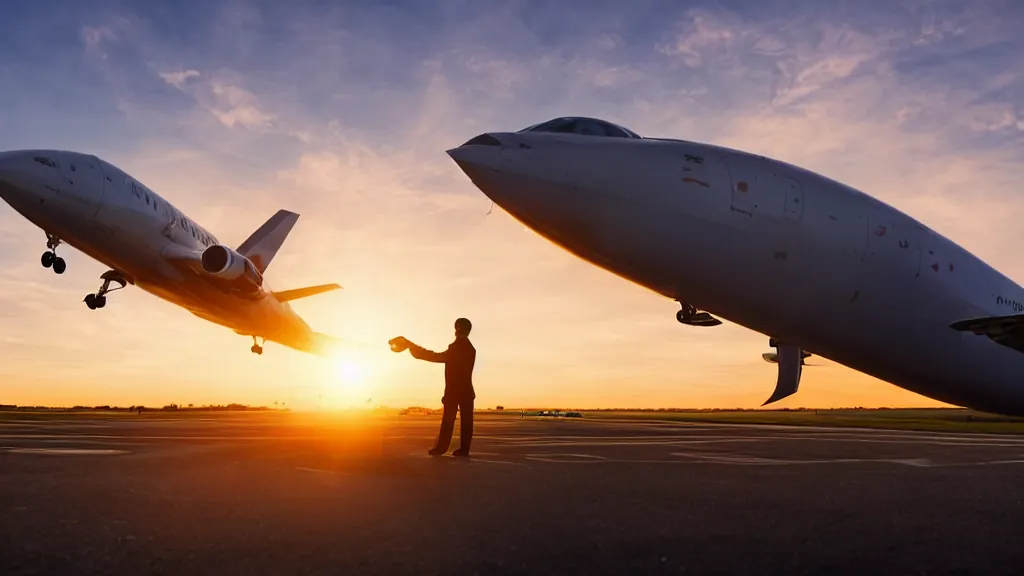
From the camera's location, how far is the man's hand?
382 inches

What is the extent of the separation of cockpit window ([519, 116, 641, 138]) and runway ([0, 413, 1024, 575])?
4.49m

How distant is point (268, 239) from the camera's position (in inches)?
2074

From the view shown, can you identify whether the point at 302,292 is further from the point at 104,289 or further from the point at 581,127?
the point at 581,127

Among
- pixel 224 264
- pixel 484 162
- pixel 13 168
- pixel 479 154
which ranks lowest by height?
pixel 484 162

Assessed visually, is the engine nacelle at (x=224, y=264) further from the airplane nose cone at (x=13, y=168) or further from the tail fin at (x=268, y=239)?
the tail fin at (x=268, y=239)

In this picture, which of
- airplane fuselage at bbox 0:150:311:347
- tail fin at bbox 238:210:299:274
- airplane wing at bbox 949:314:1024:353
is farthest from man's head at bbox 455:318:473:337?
tail fin at bbox 238:210:299:274

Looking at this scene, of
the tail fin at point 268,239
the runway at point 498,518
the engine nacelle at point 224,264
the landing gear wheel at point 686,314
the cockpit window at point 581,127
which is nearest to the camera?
the runway at point 498,518

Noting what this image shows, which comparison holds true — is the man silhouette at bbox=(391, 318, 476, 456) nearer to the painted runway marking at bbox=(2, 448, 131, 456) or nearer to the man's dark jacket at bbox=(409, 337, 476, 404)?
the man's dark jacket at bbox=(409, 337, 476, 404)

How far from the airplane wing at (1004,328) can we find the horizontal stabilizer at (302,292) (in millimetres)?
39419

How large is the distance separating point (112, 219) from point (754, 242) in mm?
29707

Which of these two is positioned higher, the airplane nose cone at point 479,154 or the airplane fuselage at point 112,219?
the airplane fuselage at point 112,219

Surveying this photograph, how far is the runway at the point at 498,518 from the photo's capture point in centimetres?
344

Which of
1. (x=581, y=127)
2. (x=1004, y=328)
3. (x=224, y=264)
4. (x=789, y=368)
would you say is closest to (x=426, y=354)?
(x=581, y=127)

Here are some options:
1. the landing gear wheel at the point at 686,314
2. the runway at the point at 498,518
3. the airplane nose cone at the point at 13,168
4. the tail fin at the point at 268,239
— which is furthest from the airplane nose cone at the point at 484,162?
the tail fin at the point at 268,239
